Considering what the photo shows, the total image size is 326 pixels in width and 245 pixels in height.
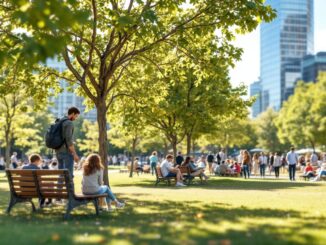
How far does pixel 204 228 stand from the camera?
314 inches

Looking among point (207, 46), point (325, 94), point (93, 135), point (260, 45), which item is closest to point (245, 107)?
point (207, 46)

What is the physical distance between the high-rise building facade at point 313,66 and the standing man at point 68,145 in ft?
447

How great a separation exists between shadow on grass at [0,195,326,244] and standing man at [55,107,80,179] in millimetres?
1173

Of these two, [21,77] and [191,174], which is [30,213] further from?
[191,174]

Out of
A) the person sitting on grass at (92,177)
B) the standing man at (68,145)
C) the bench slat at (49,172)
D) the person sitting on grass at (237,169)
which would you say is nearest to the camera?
the bench slat at (49,172)

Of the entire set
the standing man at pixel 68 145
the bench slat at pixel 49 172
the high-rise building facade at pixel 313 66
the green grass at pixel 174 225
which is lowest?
the green grass at pixel 174 225

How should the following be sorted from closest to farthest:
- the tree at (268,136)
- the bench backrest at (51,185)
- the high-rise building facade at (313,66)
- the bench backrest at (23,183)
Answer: the bench backrest at (51,185) → the bench backrest at (23,183) → the tree at (268,136) → the high-rise building facade at (313,66)

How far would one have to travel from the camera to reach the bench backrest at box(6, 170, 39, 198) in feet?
34.3

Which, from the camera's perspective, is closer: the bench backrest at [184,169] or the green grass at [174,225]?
the green grass at [174,225]

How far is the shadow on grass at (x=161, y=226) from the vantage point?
697 cm

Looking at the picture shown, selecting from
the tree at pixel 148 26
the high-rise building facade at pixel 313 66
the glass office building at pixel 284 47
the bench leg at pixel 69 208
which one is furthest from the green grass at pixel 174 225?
the glass office building at pixel 284 47

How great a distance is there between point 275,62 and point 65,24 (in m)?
164

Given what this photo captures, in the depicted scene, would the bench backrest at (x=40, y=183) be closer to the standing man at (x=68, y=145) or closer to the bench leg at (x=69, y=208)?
the bench leg at (x=69, y=208)

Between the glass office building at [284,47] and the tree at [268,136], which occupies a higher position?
the glass office building at [284,47]
